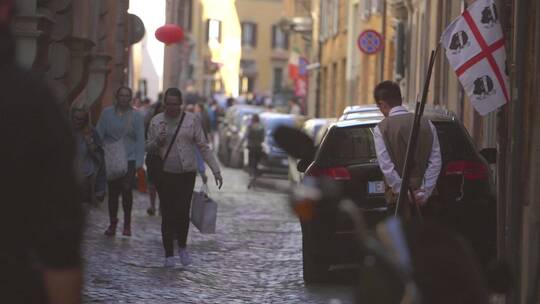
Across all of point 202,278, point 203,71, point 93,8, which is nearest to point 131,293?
point 202,278

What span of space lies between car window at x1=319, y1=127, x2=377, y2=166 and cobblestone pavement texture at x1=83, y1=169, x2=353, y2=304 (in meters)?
1.11

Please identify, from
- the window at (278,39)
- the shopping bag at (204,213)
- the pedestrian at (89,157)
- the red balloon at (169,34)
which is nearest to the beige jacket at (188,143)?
the shopping bag at (204,213)

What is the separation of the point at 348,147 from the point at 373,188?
0.48m

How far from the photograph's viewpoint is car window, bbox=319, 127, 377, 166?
1302 cm

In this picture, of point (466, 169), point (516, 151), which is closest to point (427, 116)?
point (466, 169)

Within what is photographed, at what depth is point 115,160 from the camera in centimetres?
1770

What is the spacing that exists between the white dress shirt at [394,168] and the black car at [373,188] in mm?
653

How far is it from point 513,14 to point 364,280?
6.79 m

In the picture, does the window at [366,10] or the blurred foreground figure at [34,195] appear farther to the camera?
the window at [366,10]

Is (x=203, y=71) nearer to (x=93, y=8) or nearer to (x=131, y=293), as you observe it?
(x=93, y=8)

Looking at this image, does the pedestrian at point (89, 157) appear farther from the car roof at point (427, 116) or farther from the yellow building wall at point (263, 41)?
the yellow building wall at point (263, 41)

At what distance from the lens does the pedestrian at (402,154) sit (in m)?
10.9

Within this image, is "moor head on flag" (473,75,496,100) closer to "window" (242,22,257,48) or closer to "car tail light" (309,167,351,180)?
"car tail light" (309,167,351,180)

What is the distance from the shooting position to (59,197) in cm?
448
